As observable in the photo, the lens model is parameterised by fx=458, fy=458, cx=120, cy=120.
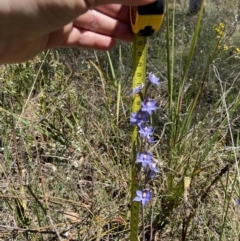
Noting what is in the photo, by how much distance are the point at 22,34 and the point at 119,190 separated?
0.79 m

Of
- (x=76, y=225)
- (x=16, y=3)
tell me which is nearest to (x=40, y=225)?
(x=76, y=225)

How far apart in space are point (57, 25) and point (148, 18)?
228 millimetres

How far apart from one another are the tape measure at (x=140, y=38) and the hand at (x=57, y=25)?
0.08 metres

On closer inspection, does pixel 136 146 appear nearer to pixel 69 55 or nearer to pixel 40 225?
pixel 40 225

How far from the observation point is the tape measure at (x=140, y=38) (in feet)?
3.71

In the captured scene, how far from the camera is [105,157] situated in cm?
192

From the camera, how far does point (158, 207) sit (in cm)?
167

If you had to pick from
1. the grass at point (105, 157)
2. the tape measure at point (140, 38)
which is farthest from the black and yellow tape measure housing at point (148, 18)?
the grass at point (105, 157)

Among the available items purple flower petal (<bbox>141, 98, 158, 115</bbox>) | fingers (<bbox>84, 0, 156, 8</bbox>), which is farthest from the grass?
fingers (<bbox>84, 0, 156, 8</bbox>)

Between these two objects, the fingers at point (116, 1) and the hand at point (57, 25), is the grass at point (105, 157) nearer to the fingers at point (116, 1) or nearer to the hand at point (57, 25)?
the hand at point (57, 25)

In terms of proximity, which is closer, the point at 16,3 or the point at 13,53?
the point at 16,3

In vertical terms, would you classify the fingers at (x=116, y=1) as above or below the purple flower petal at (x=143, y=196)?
above

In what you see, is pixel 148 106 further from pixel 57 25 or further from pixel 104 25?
pixel 104 25

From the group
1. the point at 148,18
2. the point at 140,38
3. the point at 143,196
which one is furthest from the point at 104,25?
the point at 143,196
